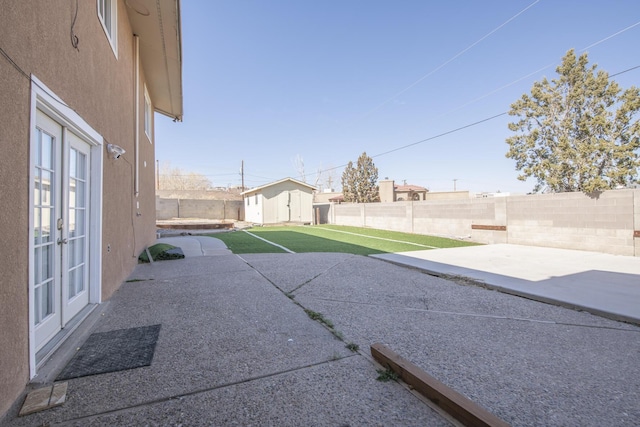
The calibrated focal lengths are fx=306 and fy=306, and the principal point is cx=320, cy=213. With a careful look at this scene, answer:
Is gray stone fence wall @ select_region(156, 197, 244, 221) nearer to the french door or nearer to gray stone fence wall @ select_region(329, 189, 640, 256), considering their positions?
gray stone fence wall @ select_region(329, 189, 640, 256)

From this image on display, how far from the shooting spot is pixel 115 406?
1.94 metres

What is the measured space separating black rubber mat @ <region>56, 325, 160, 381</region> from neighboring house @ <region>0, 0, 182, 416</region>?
0.82ft

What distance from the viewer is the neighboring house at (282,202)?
73.8 ft

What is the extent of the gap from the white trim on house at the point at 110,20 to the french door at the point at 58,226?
206cm

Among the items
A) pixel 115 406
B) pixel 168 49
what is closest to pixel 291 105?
pixel 168 49

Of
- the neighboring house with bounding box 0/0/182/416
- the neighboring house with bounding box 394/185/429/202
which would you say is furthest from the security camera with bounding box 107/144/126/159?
the neighboring house with bounding box 394/185/429/202

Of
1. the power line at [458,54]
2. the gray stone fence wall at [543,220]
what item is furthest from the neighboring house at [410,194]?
the gray stone fence wall at [543,220]

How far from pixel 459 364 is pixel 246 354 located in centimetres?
180

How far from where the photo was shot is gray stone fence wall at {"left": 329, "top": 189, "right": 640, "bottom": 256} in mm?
8469

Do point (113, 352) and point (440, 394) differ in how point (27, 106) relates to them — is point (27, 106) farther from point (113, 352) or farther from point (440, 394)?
point (440, 394)

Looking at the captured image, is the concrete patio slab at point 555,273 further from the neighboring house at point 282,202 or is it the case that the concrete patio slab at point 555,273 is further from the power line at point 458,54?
the neighboring house at point 282,202

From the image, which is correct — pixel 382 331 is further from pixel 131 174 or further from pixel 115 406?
pixel 131 174

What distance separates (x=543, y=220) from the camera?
10.3 metres

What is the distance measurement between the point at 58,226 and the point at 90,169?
1.28 meters
